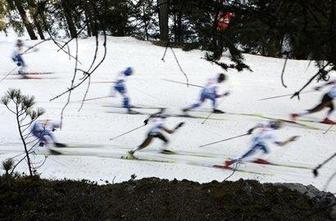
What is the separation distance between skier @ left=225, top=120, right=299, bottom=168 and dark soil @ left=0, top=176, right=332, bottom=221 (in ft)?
12.4

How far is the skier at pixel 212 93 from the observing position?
1412 centimetres

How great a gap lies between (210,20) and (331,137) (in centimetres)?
1046

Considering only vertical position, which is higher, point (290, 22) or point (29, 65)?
point (290, 22)

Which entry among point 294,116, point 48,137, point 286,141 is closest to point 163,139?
point 48,137

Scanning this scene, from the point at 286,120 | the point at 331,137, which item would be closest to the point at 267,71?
the point at 286,120

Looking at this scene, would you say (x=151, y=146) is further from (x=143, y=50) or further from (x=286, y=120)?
(x=143, y=50)

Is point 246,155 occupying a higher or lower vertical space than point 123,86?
lower

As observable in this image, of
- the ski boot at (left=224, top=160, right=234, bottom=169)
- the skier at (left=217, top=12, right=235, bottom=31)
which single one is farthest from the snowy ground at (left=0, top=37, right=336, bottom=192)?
the skier at (left=217, top=12, right=235, bottom=31)

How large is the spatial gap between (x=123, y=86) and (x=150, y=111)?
1791 mm

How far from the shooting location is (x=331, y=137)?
1246 centimetres

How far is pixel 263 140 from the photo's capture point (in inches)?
472

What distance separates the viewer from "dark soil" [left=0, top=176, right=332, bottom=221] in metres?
5.94

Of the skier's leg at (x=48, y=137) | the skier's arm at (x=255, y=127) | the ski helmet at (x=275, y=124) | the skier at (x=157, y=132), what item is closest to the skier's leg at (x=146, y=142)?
the skier at (x=157, y=132)

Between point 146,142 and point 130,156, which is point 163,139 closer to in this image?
point 146,142
